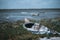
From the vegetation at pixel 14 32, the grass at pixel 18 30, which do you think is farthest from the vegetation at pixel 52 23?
the vegetation at pixel 14 32

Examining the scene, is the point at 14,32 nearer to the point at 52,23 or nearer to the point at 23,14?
the point at 23,14

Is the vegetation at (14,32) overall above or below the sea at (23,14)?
below

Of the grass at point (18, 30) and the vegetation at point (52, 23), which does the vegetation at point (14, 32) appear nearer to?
the grass at point (18, 30)

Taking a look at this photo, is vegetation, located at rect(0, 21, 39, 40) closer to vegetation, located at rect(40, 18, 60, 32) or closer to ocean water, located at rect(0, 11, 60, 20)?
ocean water, located at rect(0, 11, 60, 20)

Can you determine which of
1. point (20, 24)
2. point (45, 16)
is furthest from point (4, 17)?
point (45, 16)

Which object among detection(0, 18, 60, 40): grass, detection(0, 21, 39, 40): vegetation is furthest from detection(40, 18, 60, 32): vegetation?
detection(0, 21, 39, 40): vegetation

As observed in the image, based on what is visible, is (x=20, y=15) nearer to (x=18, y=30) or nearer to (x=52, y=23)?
(x=18, y=30)

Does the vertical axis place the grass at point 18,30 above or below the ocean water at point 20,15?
below

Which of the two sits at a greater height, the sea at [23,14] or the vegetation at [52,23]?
the sea at [23,14]

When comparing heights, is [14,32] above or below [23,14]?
below

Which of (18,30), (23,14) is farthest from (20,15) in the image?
(18,30)

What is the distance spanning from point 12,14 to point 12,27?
19 centimetres

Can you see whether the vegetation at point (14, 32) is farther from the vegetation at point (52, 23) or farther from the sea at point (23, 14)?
the vegetation at point (52, 23)

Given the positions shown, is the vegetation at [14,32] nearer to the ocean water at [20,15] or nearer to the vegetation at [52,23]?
the ocean water at [20,15]
